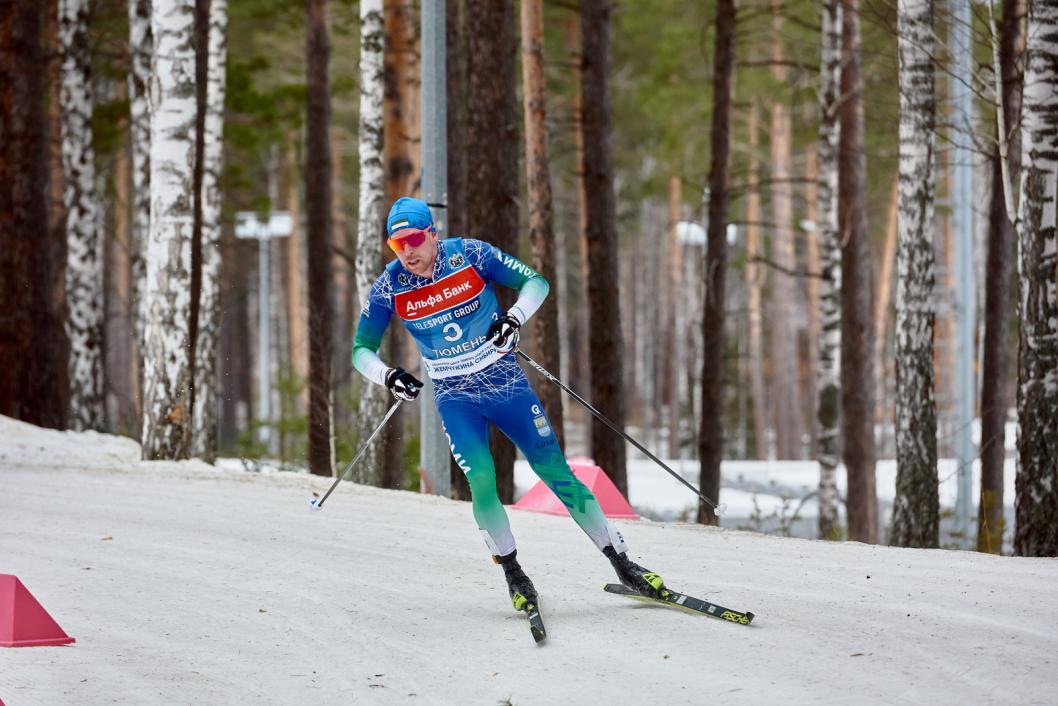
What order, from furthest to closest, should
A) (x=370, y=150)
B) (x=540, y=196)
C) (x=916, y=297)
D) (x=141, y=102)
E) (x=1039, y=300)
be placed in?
1. (x=141, y=102)
2. (x=540, y=196)
3. (x=370, y=150)
4. (x=916, y=297)
5. (x=1039, y=300)

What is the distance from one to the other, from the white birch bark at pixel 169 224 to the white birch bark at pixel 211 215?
445 centimetres

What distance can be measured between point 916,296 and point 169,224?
704 centimetres

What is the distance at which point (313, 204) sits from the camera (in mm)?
21516

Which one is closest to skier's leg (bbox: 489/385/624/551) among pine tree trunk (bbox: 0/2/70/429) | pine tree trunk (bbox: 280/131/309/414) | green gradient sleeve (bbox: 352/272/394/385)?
green gradient sleeve (bbox: 352/272/394/385)

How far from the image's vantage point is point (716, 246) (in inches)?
754

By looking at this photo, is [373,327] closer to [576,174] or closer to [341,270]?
[576,174]

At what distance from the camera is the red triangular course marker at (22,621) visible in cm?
613

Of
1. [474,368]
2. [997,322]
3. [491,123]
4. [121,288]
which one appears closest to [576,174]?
[491,123]

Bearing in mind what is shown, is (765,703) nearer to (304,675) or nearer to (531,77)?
(304,675)

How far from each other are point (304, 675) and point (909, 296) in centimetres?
766

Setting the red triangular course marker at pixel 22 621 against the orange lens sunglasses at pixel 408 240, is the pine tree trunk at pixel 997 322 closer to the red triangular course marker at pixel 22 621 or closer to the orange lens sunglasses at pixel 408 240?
the orange lens sunglasses at pixel 408 240

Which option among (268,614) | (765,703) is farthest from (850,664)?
(268,614)

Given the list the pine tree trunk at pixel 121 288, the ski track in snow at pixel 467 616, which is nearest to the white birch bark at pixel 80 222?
the ski track in snow at pixel 467 616

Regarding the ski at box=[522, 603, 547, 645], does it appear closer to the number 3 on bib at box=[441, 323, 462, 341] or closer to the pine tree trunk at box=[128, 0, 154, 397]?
the number 3 on bib at box=[441, 323, 462, 341]
